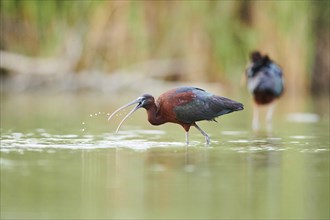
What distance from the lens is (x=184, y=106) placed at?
323 inches

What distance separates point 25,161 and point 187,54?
32.0 ft

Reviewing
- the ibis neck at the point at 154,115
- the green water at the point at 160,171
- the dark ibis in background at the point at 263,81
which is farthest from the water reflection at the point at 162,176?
the dark ibis in background at the point at 263,81

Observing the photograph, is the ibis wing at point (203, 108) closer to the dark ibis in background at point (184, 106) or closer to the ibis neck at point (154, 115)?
the dark ibis in background at point (184, 106)

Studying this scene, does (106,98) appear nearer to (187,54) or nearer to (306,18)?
(187,54)

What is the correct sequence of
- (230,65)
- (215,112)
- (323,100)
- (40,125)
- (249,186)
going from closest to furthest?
(249,186), (215,112), (40,125), (323,100), (230,65)

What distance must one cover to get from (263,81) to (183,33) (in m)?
5.46

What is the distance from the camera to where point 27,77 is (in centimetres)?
1711

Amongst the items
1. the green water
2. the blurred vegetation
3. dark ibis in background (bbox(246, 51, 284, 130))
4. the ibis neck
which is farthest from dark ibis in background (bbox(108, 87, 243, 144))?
the blurred vegetation

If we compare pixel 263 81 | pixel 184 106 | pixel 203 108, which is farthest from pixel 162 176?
pixel 263 81

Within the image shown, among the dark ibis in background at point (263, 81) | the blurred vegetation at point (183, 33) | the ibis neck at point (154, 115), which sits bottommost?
the ibis neck at point (154, 115)


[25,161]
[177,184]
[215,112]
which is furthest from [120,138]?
[177,184]

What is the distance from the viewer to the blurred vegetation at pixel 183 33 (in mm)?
Result: 15375

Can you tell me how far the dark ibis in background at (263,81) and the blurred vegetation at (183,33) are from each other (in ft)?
12.5

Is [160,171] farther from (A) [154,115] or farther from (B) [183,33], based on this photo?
(B) [183,33]
